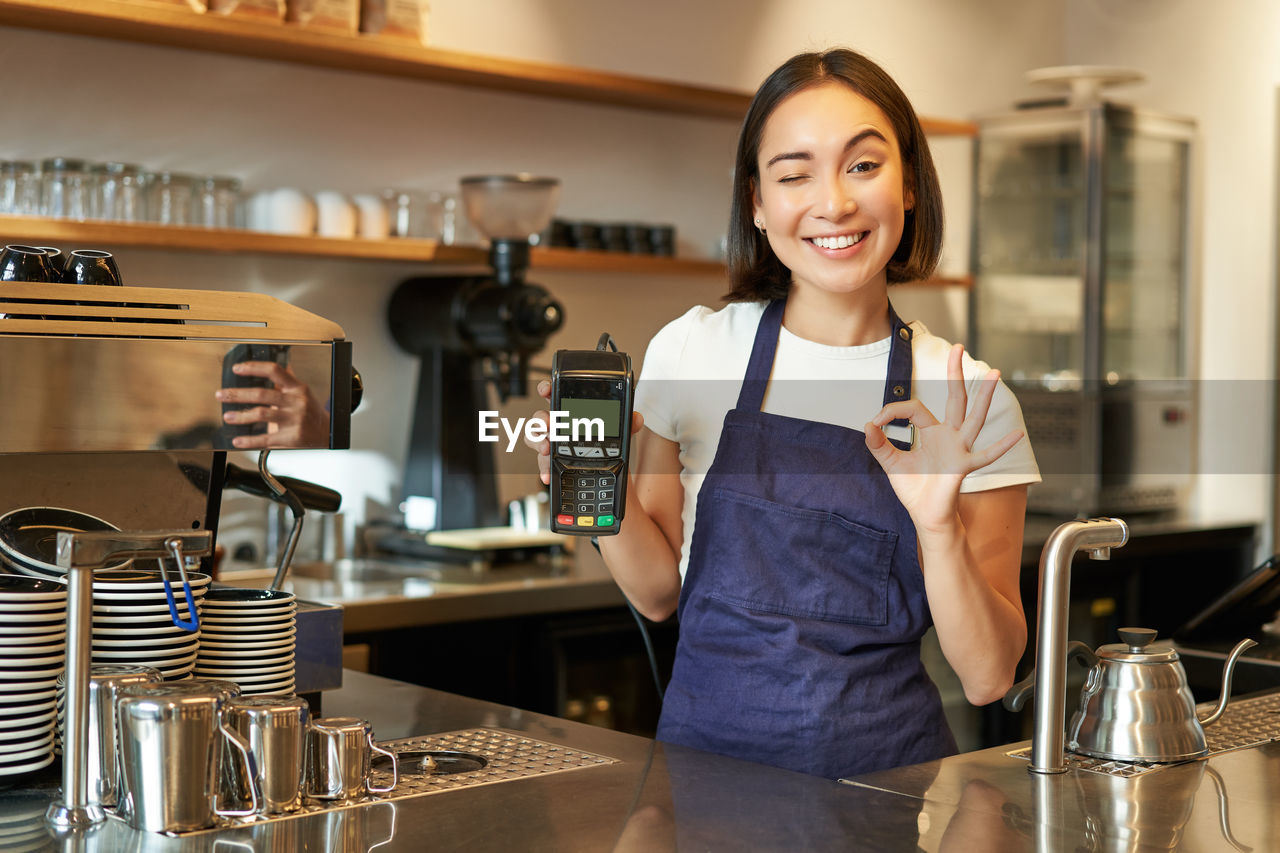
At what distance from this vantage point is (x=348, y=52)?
2.92 m

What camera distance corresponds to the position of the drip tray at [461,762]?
1.28 m

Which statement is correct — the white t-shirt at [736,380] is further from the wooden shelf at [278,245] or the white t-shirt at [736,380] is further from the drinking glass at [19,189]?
the drinking glass at [19,189]

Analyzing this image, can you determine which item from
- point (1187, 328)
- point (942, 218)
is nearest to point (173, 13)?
point (942, 218)

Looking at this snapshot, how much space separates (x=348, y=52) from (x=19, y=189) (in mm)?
710

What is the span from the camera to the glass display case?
410 centimetres

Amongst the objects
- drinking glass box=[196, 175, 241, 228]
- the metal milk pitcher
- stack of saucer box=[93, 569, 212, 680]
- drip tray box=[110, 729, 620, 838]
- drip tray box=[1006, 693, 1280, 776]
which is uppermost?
drinking glass box=[196, 175, 241, 228]

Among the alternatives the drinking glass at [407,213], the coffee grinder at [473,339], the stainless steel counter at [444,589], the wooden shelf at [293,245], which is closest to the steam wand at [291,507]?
the stainless steel counter at [444,589]

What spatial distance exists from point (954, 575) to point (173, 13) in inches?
75.3

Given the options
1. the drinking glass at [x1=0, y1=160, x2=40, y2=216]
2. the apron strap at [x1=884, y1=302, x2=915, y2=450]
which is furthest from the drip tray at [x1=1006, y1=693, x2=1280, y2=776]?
the drinking glass at [x1=0, y1=160, x2=40, y2=216]

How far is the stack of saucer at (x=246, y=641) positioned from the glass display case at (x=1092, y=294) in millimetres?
3056

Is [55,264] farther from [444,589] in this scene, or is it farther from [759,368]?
[444,589]

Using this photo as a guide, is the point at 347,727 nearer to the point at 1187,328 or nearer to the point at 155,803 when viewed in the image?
the point at 155,803

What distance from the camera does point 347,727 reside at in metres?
1.25

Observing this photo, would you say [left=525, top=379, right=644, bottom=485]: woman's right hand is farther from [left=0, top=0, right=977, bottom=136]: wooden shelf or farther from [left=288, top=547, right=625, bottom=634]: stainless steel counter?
[left=0, top=0, right=977, bottom=136]: wooden shelf
